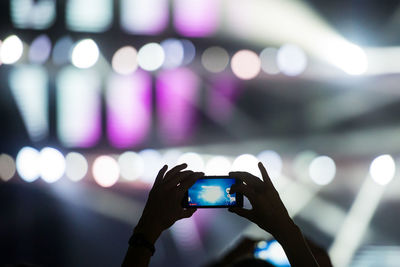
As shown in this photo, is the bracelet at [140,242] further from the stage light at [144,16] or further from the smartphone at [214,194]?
the stage light at [144,16]

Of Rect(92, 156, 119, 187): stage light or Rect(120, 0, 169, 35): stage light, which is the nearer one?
Rect(120, 0, 169, 35): stage light

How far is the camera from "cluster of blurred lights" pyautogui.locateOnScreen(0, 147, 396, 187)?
6.16 metres

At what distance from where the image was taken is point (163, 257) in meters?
6.55

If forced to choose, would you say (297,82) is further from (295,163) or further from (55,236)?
(55,236)

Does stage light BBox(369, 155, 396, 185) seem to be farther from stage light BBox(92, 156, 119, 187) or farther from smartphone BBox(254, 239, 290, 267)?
smartphone BBox(254, 239, 290, 267)

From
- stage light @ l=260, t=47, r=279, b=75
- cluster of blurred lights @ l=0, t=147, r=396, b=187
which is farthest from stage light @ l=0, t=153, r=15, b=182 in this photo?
stage light @ l=260, t=47, r=279, b=75

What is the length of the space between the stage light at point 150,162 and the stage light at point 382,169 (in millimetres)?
2612

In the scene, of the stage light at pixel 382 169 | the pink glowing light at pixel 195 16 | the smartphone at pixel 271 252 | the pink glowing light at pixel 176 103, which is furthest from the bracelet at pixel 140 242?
the stage light at pixel 382 169

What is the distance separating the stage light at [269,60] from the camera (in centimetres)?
600

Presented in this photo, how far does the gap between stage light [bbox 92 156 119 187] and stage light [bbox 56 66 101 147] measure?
0.81 ft

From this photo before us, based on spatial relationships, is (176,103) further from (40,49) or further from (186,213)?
(186,213)

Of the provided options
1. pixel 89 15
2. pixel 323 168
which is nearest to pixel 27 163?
pixel 89 15

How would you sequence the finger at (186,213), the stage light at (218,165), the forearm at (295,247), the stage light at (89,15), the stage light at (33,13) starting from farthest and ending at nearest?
the stage light at (218,165), the stage light at (89,15), the stage light at (33,13), the finger at (186,213), the forearm at (295,247)

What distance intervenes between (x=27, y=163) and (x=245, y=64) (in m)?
2.81
